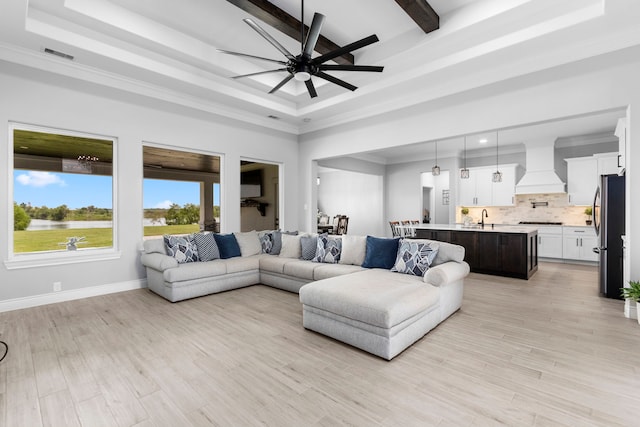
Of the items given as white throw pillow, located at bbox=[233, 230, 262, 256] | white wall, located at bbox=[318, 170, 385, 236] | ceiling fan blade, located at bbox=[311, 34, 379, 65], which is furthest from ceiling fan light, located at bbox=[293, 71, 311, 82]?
white wall, located at bbox=[318, 170, 385, 236]

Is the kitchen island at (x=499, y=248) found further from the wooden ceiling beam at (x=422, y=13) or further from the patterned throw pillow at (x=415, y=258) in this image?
the wooden ceiling beam at (x=422, y=13)

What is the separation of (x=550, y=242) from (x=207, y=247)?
7565 mm

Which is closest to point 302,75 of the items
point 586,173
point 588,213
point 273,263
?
point 273,263

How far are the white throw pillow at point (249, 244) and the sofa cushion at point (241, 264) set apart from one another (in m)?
0.19

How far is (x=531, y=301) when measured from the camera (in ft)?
13.7

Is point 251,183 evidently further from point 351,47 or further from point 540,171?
point 540,171

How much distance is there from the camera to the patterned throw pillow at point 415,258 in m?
3.57

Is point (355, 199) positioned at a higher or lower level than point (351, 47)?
lower

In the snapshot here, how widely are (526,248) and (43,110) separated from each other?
24.9ft

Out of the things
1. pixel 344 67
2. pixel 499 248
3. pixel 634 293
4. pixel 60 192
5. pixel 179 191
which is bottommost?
pixel 634 293

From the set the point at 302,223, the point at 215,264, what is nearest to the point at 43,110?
the point at 215,264

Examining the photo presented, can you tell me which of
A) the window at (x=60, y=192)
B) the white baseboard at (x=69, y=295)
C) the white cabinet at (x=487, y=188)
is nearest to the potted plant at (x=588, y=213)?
the white cabinet at (x=487, y=188)

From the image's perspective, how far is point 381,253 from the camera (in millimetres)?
4055

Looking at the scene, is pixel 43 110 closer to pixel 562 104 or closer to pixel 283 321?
pixel 283 321
